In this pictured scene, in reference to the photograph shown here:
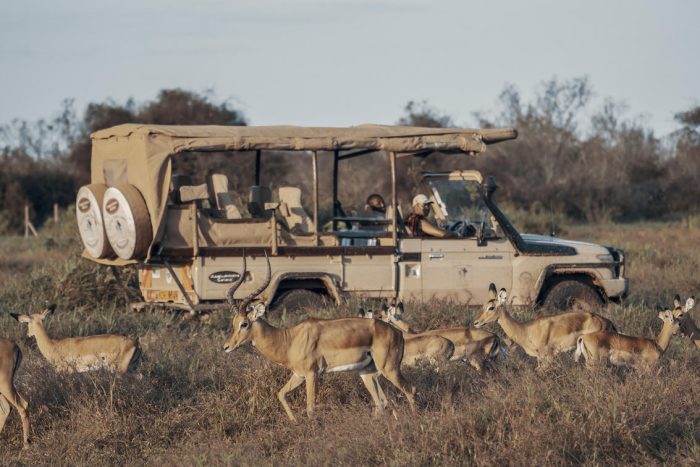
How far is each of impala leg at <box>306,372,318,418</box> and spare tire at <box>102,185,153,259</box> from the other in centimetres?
332

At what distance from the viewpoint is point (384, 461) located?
716cm

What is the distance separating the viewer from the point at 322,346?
349 inches

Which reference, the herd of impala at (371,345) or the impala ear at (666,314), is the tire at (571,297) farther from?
the impala ear at (666,314)

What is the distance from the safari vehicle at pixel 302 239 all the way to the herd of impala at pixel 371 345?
4.27ft

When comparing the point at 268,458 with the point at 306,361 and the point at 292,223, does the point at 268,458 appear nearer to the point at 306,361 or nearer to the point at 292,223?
the point at 306,361

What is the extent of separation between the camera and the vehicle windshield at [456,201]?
1332 centimetres

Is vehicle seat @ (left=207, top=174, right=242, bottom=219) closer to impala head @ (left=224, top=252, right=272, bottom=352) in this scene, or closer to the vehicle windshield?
the vehicle windshield

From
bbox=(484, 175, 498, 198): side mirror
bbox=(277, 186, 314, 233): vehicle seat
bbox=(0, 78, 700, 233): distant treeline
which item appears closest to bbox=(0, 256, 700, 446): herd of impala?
bbox=(484, 175, 498, 198): side mirror

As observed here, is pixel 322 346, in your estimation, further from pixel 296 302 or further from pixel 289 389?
pixel 296 302

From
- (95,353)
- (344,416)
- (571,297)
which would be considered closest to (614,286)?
(571,297)

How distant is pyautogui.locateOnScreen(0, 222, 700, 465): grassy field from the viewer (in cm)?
733

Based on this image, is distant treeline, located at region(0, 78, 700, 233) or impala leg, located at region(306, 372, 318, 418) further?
distant treeline, located at region(0, 78, 700, 233)

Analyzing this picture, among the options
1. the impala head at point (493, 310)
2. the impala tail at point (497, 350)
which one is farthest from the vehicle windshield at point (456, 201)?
the impala tail at point (497, 350)

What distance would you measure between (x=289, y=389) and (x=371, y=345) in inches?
28.6
